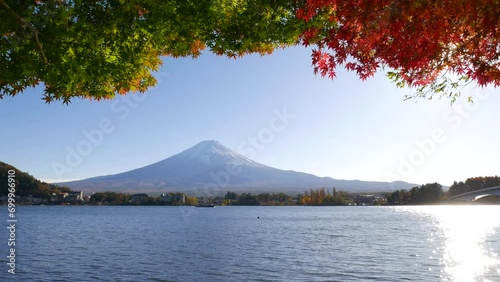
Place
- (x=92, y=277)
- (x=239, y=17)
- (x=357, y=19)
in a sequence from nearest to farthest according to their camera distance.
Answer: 1. (x=357, y=19)
2. (x=239, y=17)
3. (x=92, y=277)

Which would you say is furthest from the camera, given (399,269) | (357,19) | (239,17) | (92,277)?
(399,269)

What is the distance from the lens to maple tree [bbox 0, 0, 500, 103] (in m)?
7.43

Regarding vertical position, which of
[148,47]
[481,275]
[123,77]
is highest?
[148,47]

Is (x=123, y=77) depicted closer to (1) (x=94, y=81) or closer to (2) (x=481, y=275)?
(1) (x=94, y=81)

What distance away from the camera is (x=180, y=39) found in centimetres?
868

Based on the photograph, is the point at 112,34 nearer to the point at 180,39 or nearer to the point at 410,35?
the point at 180,39

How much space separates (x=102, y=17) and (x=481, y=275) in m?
36.1

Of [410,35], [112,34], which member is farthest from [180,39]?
[410,35]

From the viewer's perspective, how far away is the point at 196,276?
33.8 metres

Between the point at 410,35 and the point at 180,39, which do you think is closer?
the point at 410,35

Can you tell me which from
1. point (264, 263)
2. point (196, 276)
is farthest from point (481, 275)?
point (196, 276)

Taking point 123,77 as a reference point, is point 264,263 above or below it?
below

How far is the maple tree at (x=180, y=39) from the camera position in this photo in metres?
7.43

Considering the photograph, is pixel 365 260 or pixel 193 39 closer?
pixel 193 39
